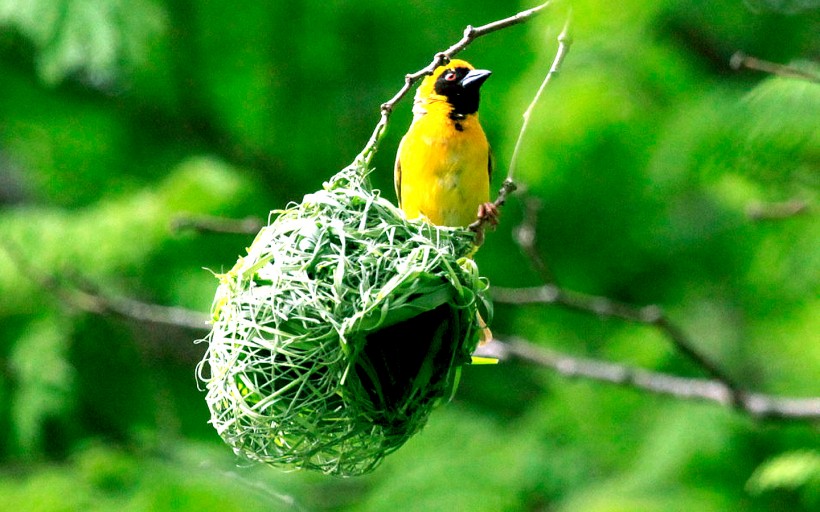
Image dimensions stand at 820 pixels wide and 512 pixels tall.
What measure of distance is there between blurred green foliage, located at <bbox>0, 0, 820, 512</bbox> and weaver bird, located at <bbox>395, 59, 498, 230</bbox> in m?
0.39

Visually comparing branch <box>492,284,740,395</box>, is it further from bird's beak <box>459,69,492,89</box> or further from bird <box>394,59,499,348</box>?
bird's beak <box>459,69,492,89</box>

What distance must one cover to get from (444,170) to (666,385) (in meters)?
1.66

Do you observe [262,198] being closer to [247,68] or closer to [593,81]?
[247,68]

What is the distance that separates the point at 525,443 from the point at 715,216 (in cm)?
179

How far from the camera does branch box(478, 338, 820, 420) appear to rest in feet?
14.8

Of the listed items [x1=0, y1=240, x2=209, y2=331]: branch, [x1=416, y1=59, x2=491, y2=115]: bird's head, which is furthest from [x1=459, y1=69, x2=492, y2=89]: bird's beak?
[x1=0, y1=240, x2=209, y2=331]: branch

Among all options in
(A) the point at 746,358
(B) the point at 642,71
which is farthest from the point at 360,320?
(A) the point at 746,358

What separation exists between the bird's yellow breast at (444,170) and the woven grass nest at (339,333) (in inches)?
49.5

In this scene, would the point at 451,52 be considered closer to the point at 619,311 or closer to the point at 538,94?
the point at 538,94

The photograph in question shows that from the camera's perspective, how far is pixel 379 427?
2578 mm

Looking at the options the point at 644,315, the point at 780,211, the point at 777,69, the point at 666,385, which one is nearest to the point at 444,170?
the point at 644,315

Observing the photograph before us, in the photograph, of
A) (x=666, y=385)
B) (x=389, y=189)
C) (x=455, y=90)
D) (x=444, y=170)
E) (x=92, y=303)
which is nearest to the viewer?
(x=444, y=170)

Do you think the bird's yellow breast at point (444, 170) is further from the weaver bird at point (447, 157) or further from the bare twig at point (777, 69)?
the bare twig at point (777, 69)

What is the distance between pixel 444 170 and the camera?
A: 3949mm
